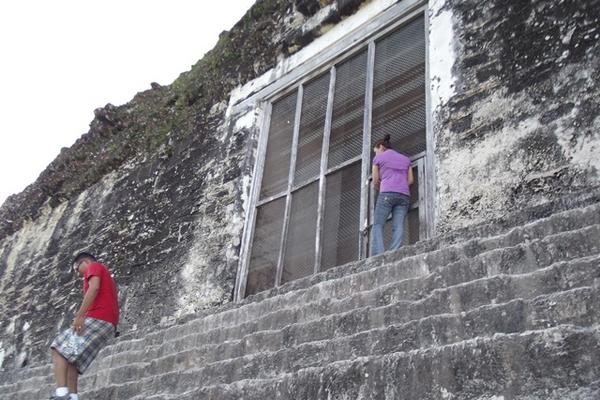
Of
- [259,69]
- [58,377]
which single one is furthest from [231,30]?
[58,377]

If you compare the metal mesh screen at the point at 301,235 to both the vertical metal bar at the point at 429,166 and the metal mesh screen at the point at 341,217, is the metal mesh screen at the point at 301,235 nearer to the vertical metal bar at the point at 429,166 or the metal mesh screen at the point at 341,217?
the metal mesh screen at the point at 341,217

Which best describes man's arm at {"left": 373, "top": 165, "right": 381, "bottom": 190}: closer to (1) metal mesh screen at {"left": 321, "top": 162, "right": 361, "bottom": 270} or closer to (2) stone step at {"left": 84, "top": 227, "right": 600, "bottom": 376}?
(1) metal mesh screen at {"left": 321, "top": 162, "right": 361, "bottom": 270}

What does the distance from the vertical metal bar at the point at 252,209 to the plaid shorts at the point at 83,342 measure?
5.32 feet

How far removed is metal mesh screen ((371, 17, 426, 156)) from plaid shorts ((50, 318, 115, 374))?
2576mm

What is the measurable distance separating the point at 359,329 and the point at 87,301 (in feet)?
6.92

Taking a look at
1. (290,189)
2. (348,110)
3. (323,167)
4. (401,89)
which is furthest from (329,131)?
(401,89)

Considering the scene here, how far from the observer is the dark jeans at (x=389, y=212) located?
4.71m

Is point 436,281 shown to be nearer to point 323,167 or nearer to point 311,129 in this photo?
point 323,167

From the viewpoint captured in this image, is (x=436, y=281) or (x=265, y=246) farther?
(x=265, y=246)

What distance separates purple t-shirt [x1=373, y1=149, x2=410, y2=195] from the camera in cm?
480

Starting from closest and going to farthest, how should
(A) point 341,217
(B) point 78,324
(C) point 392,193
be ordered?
(B) point 78,324 → (C) point 392,193 → (A) point 341,217

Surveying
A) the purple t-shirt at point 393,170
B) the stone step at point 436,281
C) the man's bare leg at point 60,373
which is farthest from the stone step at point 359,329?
the purple t-shirt at point 393,170

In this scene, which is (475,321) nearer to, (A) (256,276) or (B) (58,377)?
(B) (58,377)

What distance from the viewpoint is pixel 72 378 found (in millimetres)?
4102
